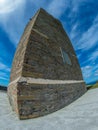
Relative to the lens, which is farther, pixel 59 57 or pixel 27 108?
pixel 59 57

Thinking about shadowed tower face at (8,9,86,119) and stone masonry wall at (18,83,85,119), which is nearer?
stone masonry wall at (18,83,85,119)

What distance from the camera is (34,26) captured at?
809 centimetres

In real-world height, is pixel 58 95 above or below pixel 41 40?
below

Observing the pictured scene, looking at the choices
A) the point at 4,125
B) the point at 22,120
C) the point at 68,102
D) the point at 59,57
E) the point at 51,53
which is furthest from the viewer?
the point at 59,57

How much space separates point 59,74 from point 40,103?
3153 millimetres

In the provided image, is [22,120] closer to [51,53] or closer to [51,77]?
[51,77]

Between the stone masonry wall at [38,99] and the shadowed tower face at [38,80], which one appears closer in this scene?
the stone masonry wall at [38,99]

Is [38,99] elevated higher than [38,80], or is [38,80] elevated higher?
[38,80]

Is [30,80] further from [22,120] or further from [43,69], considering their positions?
[22,120]

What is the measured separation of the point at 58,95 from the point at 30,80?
216 centimetres

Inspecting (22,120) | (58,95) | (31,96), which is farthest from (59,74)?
(22,120)

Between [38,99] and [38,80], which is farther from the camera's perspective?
[38,80]

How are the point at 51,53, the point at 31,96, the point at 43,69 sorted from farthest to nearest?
1. the point at 51,53
2. the point at 43,69
3. the point at 31,96

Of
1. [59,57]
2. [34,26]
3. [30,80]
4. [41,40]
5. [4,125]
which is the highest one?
[34,26]
